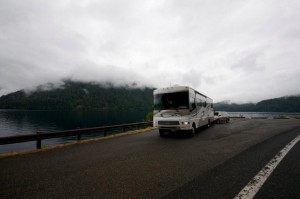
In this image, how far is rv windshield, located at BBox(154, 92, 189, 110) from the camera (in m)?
12.2

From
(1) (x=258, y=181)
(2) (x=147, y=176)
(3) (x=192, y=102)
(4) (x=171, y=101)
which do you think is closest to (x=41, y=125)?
(4) (x=171, y=101)

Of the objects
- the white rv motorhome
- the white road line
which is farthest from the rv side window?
the white road line

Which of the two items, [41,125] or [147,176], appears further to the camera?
[41,125]

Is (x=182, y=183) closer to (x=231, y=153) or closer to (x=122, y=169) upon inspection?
(x=122, y=169)

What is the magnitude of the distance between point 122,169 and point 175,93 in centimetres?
792

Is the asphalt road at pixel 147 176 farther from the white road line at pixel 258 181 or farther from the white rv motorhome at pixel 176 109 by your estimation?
the white rv motorhome at pixel 176 109

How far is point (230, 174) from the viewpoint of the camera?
4.91 metres

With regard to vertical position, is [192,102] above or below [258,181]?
above

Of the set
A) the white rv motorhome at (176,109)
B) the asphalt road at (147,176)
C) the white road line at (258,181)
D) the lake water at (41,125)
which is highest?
the white rv motorhome at (176,109)

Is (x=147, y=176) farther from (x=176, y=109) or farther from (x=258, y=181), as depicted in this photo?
(x=176, y=109)

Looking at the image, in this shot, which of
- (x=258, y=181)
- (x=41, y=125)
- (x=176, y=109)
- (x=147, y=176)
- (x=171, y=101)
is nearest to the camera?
(x=258, y=181)

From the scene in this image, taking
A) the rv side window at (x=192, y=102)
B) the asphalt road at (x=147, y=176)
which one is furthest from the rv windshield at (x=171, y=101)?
the asphalt road at (x=147, y=176)

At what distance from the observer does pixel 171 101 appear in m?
12.7

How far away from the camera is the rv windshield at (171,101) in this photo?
1225cm
